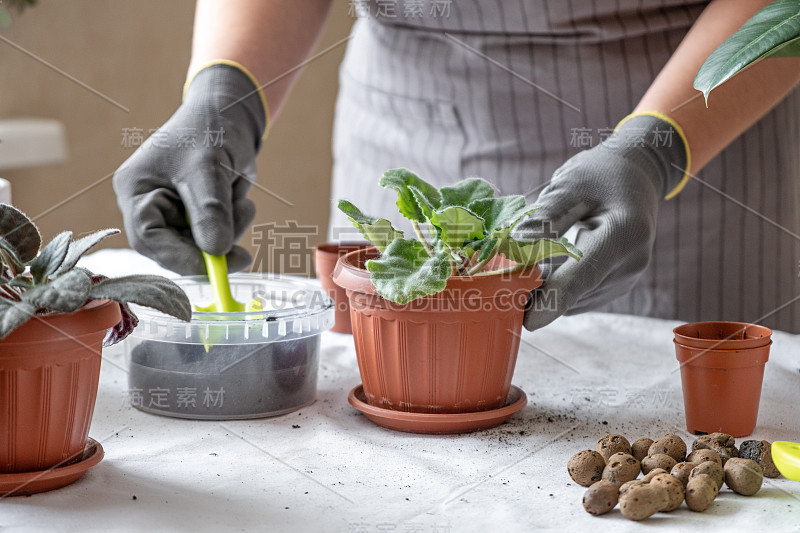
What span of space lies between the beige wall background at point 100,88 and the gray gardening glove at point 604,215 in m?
1.63

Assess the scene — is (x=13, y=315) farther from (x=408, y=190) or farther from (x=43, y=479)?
(x=408, y=190)

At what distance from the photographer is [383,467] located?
0.67 m

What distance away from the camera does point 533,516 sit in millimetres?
A: 572

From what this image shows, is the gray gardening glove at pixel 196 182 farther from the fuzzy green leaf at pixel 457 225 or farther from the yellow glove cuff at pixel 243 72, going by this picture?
the fuzzy green leaf at pixel 457 225

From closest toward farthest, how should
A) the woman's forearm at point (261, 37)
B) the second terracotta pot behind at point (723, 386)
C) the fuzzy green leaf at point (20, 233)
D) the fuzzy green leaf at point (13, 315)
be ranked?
1. the fuzzy green leaf at point (13, 315)
2. the fuzzy green leaf at point (20, 233)
3. the second terracotta pot behind at point (723, 386)
4. the woman's forearm at point (261, 37)

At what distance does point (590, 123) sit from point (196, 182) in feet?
1.98

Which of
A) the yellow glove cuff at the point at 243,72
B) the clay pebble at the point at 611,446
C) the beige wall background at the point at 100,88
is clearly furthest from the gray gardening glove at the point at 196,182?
the beige wall background at the point at 100,88

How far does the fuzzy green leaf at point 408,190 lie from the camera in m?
0.75

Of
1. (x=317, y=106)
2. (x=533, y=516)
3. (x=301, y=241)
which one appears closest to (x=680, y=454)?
(x=533, y=516)

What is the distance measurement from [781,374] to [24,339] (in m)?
0.78

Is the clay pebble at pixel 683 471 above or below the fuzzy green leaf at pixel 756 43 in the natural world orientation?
below

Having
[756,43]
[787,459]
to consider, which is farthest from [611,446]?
[756,43]

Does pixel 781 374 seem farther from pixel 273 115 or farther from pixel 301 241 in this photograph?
pixel 273 115

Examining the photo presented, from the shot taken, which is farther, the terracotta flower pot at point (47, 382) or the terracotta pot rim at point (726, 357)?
the terracotta pot rim at point (726, 357)
